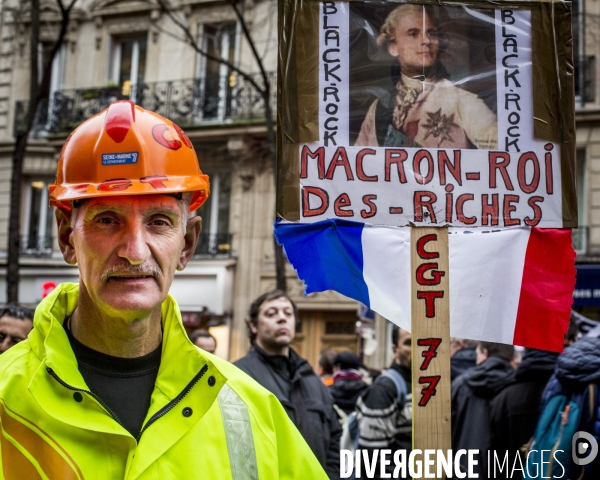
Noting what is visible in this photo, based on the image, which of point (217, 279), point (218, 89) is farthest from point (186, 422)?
point (218, 89)

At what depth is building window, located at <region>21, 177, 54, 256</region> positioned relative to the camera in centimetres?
1889

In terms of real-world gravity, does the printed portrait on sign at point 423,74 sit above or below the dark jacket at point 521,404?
above

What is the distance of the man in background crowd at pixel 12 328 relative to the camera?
4.26 metres

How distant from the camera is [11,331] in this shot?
4.27 meters

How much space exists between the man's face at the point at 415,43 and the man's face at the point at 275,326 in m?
1.95

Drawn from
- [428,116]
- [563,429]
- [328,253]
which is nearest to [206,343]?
[563,429]

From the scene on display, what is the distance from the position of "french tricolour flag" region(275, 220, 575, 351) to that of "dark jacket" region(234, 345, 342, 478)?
1.35 metres

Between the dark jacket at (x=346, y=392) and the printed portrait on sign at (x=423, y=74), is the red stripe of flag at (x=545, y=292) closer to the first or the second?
the printed portrait on sign at (x=423, y=74)

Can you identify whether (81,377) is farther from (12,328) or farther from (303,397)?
(303,397)

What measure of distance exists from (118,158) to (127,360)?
610 mm

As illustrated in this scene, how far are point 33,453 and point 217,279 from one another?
1507 centimetres

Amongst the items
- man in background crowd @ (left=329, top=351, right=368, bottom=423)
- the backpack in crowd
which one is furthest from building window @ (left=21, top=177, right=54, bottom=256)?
the backpack in crowd

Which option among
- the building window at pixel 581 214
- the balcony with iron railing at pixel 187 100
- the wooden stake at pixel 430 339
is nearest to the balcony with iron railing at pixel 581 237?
the building window at pixel 581 214

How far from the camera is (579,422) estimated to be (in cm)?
444
